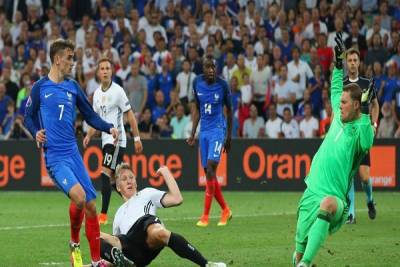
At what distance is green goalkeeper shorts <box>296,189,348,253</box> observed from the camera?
35.3 feet

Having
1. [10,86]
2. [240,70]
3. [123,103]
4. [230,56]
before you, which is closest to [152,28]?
[230,56]

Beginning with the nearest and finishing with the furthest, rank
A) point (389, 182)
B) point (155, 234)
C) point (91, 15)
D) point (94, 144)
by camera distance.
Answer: point (155, 234), point (389, 182), point (94, 144), point (91, 15)

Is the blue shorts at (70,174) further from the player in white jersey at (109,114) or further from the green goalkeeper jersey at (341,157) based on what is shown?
the player in white jersey at (109,114)

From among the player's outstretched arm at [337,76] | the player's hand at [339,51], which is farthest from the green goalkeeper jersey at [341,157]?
the player's hand at [339,51]

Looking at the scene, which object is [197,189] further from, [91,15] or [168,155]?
[91,15]

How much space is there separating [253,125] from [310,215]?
16.1m

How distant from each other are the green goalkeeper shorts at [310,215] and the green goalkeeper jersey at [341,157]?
0.07 metres

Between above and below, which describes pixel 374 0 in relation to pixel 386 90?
above

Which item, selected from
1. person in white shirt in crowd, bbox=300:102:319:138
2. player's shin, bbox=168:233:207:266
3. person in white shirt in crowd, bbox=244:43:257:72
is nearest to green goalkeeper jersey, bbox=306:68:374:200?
player's shin, bbox=168:233:207:266

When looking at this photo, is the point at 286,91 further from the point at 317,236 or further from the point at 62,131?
the point at 317,236

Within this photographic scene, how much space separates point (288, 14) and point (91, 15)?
6.49 meters

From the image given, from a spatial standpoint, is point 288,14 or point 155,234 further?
point 288,14

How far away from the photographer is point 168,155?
2606cm

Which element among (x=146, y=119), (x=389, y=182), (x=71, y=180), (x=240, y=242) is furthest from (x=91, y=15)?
(x=71, y=180)
